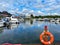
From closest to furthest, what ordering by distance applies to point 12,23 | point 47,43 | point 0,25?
1. point 47,43
2. point 0,25
3. point 12,23

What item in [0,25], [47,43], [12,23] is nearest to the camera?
[47,43]

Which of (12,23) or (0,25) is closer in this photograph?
(0,25)

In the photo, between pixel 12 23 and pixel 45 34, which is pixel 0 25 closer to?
pixel 12 23

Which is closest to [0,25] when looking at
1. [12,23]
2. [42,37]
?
[12,23]

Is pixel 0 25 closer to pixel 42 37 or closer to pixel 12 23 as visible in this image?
pixel 12 23

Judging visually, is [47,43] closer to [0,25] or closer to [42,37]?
[42,37]

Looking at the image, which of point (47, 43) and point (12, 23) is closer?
point (47, 43)

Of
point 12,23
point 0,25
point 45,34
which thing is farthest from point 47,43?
point 12,23

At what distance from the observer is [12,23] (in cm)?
3139

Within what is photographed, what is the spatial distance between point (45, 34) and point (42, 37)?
0.29 meters

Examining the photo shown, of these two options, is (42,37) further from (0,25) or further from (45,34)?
(0,25)

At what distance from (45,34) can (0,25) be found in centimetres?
1711

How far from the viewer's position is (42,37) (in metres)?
7.24

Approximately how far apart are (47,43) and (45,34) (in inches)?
14.6
